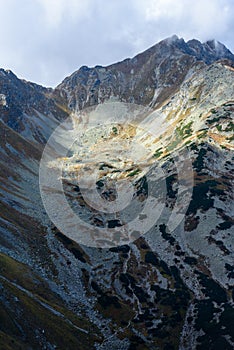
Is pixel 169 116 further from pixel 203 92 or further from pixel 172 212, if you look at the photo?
pixel 172 212

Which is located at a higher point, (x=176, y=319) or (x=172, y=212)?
(x=172, y=212)

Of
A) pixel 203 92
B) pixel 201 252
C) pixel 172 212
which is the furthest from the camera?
pixel 203 92

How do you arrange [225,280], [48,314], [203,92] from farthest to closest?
[203,92], [225,280], [48,314]

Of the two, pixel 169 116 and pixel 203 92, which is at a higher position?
pixel 203 92

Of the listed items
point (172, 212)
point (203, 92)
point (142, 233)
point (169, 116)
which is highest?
point (203, 92)

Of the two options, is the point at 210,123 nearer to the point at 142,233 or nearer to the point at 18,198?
the point at 142,233

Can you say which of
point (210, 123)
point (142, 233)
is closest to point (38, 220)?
point (142, 233)

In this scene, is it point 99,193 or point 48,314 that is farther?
point 99,193

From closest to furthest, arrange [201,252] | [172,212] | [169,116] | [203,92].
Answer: [201,252] → [172,212] → [203,92] → [169,116]

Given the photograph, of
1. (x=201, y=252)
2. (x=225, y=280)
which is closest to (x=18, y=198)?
(x=201, y=252)
